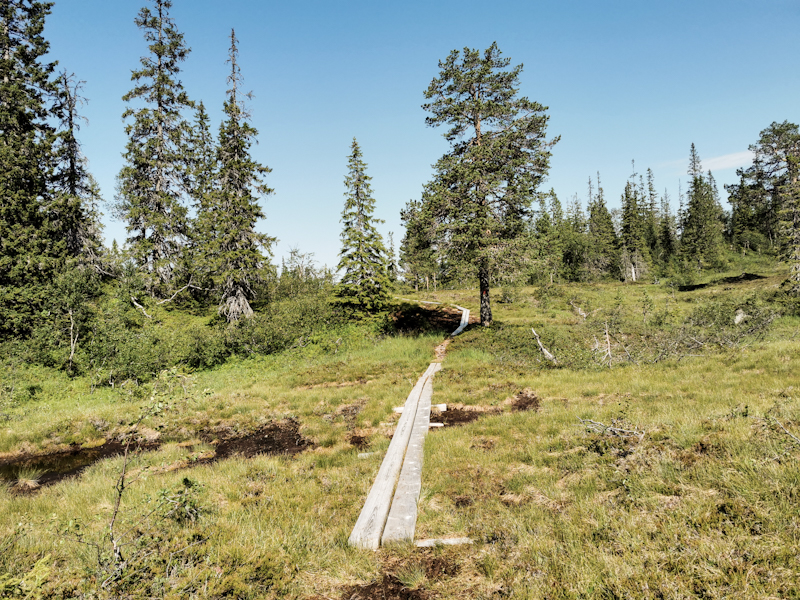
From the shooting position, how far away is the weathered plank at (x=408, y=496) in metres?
4.73

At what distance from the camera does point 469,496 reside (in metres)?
5.53

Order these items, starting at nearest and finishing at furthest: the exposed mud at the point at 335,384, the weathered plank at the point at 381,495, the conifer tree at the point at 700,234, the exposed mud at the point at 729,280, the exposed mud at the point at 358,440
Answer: the weathered plank at the point at 381,495 → the exposed mud at the point at 358,440 → the exposed mud at the point at 335,384 → the exposed mud at the point at 729,280 → the conifer tree at the point at 700,234

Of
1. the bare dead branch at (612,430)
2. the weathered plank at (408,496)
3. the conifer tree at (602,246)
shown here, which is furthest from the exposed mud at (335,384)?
the conifer tree at (602,246)

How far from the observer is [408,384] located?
13.1 metres

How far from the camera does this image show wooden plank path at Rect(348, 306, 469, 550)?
470 cm

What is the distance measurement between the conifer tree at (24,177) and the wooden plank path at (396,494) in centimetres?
2195

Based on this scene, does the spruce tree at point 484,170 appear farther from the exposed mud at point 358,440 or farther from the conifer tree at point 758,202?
the conifer tree at point 758,202

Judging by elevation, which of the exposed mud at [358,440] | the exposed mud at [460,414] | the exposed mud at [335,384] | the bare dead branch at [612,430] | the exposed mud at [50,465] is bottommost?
the exposed mud at [50,465]

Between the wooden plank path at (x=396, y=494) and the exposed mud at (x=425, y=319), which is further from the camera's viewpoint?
the exposed mud at (x=425, y=319)

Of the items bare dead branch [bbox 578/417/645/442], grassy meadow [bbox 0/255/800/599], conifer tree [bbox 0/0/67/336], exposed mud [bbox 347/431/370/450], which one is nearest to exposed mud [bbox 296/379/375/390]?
grassy meadow [bbox 0/255/800/599]

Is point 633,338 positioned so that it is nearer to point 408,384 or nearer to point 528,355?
point 528,355

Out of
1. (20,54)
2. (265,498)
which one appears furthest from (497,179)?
(20,54)

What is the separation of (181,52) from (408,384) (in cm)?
3031

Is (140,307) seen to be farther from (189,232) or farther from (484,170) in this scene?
(484,170)
